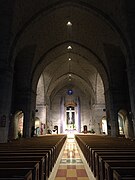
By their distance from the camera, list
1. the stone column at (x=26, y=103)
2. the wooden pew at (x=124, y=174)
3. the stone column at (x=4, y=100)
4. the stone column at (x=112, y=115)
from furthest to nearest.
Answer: the stone column at (x=26, y=103) → the stone column at (x=112, y=115) → the stone column at (x=4, y=100) → the wooden pew at (x=124, y=174)

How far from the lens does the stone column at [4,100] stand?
940cm

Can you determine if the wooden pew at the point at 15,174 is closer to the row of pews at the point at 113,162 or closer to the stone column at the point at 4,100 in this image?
the row of pews at the point at 113,162

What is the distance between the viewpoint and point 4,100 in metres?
9.71

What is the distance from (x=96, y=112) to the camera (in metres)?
25.8

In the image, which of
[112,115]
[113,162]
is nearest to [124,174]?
[113,162]

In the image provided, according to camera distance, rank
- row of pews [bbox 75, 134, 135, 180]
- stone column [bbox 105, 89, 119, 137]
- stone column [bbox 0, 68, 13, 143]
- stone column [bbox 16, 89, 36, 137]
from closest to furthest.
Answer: row of pews [bbox 75, 134, 135, 180]
stone column [bbox 0, 68, 13, 143]
stone column [bbox 105, 89, 119, 137]
stone column [bbox 16, 89, 36, 137]

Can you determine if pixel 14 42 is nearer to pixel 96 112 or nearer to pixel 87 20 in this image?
pixel 87 20

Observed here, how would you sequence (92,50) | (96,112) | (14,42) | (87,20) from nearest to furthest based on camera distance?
(14,42) < (87,20) < (92,50) < (96,112)

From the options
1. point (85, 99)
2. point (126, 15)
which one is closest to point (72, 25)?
point (126, 15)

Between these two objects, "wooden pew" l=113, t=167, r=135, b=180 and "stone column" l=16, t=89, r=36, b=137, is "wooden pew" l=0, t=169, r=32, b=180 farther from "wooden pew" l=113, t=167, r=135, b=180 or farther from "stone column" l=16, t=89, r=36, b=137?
"stone column" l=16, t=89, r=36, b=137

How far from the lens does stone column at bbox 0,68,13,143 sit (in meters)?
9.40

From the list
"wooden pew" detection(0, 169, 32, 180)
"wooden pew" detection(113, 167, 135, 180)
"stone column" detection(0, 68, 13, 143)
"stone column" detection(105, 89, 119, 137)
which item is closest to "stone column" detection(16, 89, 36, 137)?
"stone column" detection(0, 68, 13, 143)

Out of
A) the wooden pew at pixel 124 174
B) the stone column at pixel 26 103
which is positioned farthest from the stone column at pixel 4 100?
the wooden pew at pixel 124 174

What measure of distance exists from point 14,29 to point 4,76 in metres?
3.22
